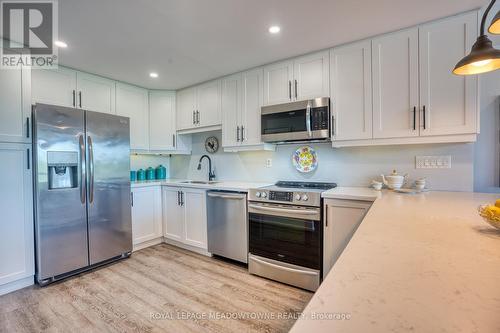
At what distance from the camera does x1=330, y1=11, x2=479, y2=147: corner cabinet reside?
1.82m

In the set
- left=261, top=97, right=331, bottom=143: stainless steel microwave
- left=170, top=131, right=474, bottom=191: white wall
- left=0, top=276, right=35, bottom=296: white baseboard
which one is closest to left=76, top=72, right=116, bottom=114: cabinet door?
left=170, top=131, right=474, bottom=191: white wall

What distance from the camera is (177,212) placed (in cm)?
326

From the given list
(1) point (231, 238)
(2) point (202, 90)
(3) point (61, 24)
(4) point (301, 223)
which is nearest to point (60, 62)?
(3) point (61, 24)

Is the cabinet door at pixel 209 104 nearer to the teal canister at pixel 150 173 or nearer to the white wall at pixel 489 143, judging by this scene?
the teal canister at pixel 150 173

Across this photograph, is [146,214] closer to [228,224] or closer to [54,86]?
[228,224]

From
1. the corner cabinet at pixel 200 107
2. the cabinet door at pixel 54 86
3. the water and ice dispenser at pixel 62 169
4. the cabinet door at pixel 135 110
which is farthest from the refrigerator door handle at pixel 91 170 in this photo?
the corner cabinet at pixel 200 107

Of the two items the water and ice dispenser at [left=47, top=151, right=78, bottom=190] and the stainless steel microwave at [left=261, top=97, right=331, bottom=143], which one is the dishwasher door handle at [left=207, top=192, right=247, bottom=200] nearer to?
the stainless steel microwave at [left=261, top=97, right=331, bottom=143]

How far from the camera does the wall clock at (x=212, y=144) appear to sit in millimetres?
3578

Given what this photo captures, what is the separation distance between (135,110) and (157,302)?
8.64ft

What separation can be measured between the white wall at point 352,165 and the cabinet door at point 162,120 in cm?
52

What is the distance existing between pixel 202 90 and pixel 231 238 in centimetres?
212

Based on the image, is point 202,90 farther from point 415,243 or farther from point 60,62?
point 415,243

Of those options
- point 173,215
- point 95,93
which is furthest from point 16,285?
point 95,93

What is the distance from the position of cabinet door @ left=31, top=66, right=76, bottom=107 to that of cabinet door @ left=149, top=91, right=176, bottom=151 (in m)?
1.03
